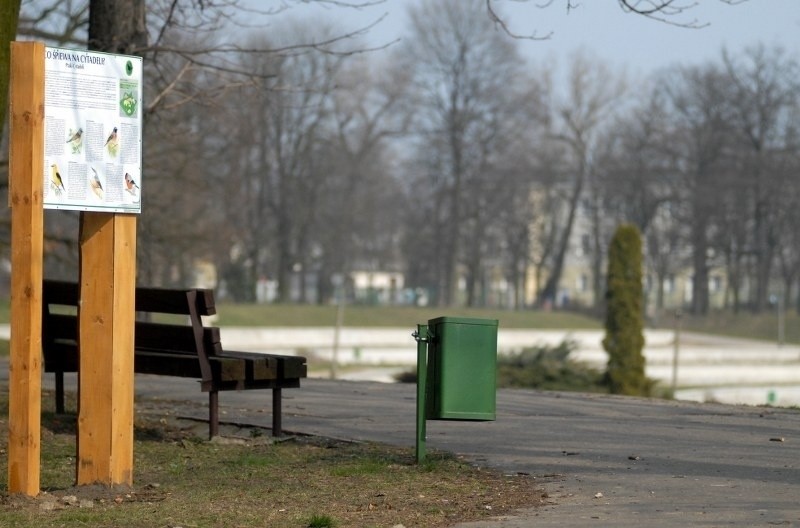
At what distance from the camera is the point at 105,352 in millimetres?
6875

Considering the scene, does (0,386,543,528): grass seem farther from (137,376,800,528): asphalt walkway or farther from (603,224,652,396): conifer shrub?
(603,224,652,396): conifer shrub

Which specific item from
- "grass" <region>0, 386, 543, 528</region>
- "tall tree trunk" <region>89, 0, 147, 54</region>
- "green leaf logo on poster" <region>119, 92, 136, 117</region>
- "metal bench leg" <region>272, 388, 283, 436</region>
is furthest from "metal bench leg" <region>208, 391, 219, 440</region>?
"tall tree trunk" <region>89, 0, 147, 54</region>

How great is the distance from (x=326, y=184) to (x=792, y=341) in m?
24.1

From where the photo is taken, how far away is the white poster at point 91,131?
6684mm

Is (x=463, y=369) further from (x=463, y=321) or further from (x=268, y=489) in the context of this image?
(x=268, y=489)

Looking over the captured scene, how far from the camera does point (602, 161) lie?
65.4 m

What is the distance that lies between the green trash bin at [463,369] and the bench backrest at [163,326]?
5.68ft

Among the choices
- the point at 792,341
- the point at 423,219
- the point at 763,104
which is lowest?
the point at 792,341

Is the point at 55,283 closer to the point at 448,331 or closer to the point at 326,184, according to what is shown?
the point at 448,331

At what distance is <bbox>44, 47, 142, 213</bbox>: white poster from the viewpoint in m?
6.68

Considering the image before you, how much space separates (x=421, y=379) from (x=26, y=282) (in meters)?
2.51

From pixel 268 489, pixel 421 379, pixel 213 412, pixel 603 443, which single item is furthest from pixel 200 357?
pixel 603 443

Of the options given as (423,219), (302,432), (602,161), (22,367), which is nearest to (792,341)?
(602,161)

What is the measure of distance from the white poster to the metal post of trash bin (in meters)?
1.91
